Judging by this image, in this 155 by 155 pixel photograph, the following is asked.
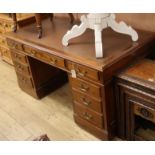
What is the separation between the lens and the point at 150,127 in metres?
1.54

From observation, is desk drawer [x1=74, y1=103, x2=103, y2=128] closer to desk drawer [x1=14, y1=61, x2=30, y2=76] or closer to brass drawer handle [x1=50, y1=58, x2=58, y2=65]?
brass drawer handle [x1=50, y1=58, x2=58, y2=65]

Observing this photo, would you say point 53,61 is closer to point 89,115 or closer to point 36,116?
point 89,115

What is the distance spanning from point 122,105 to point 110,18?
1.78 ft

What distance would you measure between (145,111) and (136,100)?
3.1 inches

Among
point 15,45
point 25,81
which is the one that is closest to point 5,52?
point 25,81

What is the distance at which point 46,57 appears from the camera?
1.69m

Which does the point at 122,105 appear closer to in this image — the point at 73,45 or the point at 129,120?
the point at 129,120

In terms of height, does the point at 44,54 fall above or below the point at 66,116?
above

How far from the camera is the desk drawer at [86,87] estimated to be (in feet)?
4.70

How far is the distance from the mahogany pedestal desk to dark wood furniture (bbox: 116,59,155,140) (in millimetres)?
57

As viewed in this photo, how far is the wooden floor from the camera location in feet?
5.88

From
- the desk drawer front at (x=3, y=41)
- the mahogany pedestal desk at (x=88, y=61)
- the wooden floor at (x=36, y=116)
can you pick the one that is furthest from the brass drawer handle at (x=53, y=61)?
the desk drawer front at (x=3, y=41)
